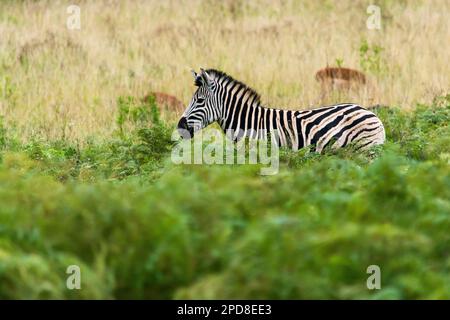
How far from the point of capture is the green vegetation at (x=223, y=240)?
5375 mm

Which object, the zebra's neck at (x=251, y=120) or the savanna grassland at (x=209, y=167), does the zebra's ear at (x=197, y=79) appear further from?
the savanna grassland at (x=209, y=167)

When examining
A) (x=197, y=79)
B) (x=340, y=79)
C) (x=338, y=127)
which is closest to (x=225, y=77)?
(x=197, y=79)

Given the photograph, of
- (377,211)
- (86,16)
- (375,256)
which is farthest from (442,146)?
(86,16)

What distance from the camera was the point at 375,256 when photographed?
569 cm

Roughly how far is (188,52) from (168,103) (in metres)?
4.17

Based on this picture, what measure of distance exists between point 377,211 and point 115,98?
10.4m

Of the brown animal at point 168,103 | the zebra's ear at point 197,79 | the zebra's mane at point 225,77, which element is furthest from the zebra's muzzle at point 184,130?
the brown animal at point 168,103

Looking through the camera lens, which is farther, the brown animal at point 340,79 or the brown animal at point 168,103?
the brown animal at point 340,79

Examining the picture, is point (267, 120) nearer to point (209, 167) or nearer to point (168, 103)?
point (168, 103)

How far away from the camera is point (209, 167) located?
7.68 metres

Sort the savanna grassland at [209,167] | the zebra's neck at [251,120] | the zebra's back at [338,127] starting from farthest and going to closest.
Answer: the zebra's neck at [251,120], the zebra's back at [338,127], the savanna grassland at [209,167]

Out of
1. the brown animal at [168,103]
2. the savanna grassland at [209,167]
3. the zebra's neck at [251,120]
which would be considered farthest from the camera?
the brown animal at [168,103]

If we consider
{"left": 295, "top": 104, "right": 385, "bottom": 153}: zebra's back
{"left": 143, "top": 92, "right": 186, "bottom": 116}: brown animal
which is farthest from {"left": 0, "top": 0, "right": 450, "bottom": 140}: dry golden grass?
{"left": 295, "top": 104, "right": 385, "bottom": 153}: zebra's back
